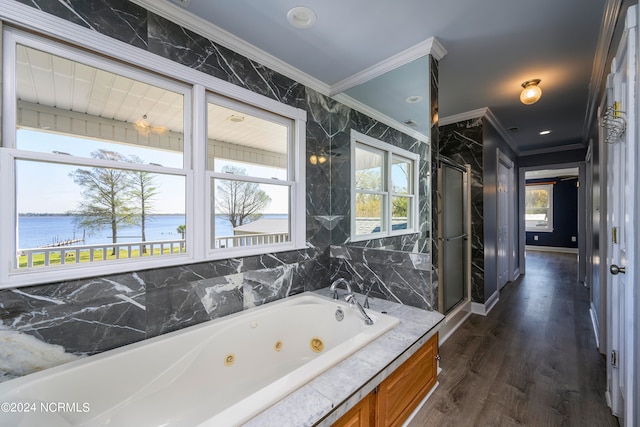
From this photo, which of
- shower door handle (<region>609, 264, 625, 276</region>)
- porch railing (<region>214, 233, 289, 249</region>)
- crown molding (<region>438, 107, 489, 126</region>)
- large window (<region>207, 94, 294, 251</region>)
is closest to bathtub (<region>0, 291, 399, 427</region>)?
porch railing (<region>214, 233, 289, 249</region>)

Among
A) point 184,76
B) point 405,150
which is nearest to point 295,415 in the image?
point 184,76

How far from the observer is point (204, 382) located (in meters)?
1.57

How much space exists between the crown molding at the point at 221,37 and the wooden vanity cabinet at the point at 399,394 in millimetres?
2397

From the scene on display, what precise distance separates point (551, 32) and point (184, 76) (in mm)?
2583

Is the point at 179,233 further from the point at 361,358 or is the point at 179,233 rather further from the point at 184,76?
the point at 361,358

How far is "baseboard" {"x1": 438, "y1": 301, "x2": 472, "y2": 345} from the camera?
2.71 m

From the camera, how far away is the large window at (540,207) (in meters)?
7.95

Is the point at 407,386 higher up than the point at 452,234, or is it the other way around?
the point at 452,234

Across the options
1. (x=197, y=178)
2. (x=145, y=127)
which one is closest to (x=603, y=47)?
(x=197, y=178)

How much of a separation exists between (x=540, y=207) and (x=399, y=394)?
9407mm

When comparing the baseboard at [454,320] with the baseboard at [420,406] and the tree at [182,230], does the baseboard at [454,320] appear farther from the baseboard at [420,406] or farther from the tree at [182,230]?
the tree at [182,230]

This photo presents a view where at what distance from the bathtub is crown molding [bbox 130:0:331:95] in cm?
199

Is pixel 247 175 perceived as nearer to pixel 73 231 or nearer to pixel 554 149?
pixel 73 231

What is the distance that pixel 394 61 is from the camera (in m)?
2.17
